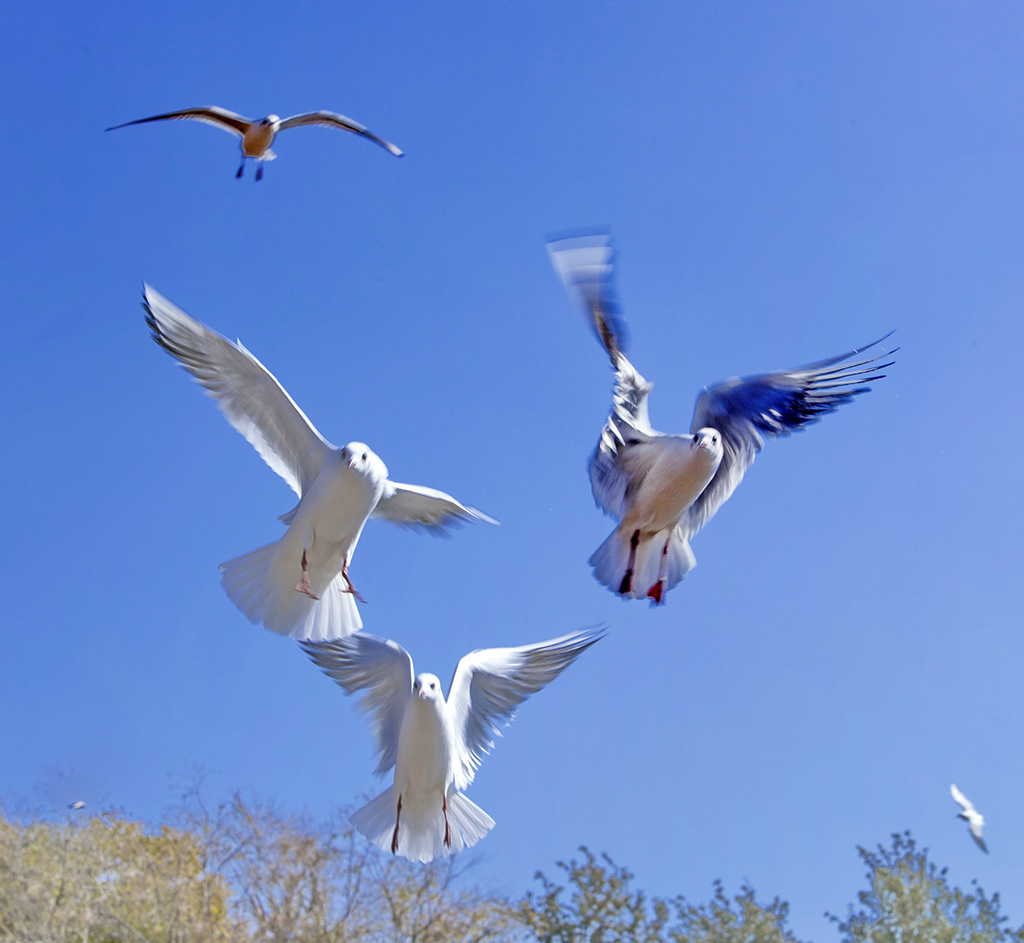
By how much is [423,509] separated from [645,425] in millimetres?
1699

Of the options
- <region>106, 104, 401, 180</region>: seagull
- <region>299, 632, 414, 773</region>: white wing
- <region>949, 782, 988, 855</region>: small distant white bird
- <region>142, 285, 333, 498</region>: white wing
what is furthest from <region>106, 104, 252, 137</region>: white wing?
<region>949, 782, 988, 855</region>: small distant white bird

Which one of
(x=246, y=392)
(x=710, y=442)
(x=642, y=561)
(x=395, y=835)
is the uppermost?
(x=246, y=392)

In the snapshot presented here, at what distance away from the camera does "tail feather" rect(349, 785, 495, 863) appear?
20.3 feet

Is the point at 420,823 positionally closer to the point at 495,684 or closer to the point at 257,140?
the point at 495,684

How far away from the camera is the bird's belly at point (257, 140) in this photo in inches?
276

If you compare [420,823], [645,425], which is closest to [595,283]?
[645,425]

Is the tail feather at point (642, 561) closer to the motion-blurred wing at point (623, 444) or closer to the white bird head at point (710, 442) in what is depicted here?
the motion-blurred wing at point (623, 444)

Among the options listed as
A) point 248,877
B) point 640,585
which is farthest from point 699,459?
point 248,877

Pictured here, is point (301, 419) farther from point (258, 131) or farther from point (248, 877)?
point (248, 877)

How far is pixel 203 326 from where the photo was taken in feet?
17.9

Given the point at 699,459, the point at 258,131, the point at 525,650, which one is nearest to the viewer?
the point at 699,459

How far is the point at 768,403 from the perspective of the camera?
5.52 meters

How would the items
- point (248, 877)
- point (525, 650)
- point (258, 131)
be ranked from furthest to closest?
point (248, 877), point (258, 131), point (525, 650)

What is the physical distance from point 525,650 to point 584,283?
2.49 m
